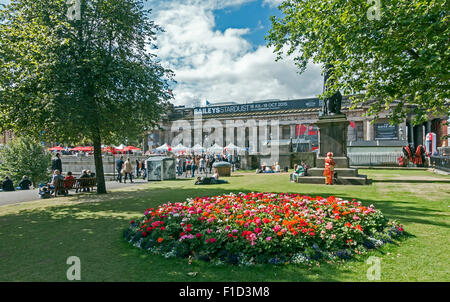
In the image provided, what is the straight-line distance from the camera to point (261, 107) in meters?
82.8

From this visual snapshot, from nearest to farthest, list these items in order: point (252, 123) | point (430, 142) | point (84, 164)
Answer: point (430, 142) → point (84, 164) → point (252, 123)

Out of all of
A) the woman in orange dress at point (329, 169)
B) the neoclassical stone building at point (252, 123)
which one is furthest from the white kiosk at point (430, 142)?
the neoclassical stone building at point (252, 123)

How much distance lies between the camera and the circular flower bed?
475cm

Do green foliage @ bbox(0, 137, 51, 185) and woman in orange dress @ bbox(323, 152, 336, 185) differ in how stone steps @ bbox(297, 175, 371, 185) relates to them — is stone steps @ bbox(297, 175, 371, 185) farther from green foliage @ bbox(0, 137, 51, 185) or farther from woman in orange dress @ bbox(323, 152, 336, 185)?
green foliage @ bbox(0, 137, 51, 185)

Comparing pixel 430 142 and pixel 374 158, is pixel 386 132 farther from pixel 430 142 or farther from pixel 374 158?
pixel 374 158

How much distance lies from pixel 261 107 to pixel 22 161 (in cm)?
6516

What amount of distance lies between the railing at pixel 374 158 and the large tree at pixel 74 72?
2589 cm

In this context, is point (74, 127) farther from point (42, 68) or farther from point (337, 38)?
point (337, 38)

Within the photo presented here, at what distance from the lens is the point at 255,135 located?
7631 centimetres

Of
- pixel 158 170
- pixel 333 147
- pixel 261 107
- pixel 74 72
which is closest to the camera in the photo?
pixel 74 72

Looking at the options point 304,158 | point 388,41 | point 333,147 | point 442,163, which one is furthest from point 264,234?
point 304,158

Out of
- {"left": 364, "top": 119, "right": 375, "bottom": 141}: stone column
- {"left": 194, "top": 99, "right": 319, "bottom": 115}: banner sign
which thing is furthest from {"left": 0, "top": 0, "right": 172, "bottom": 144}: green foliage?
{"left": 194, "top": 99, "right": 319, "bottom": 115}: banner sign
